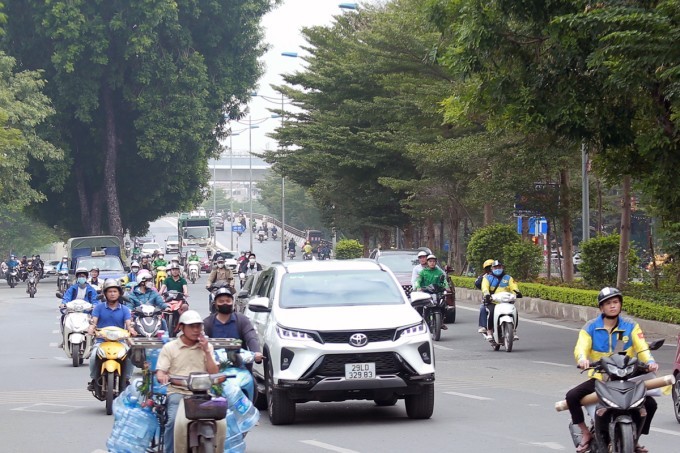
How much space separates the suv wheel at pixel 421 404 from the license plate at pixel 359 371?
2.61ft

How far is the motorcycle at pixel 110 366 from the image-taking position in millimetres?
15242

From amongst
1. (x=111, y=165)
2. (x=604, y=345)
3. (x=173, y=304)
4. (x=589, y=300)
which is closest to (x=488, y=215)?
(x=589, y=300)

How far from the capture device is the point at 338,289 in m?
14.6

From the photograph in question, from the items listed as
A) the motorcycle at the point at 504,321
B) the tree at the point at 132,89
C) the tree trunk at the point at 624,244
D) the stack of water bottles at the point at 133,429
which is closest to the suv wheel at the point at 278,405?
the stack of water bottles at the point at 133,429

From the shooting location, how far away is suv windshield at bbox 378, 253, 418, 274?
3119 centimetres

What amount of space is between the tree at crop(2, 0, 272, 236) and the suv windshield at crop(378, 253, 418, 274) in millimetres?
34805

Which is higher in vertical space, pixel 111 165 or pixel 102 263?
pixel 111 165

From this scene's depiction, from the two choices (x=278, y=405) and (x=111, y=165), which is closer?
(x=278, y=405)

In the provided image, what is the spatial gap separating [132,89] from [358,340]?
5614 cm

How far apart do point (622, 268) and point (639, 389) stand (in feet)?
70.9

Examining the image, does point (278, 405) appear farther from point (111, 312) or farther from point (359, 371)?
point (111, 312)

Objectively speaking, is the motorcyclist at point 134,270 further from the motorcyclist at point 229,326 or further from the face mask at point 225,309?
the face mask at point 225,309

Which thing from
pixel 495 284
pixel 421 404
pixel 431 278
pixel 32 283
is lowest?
pixel 421 404

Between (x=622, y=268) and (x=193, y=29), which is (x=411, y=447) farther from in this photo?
(x=193, y=29)
